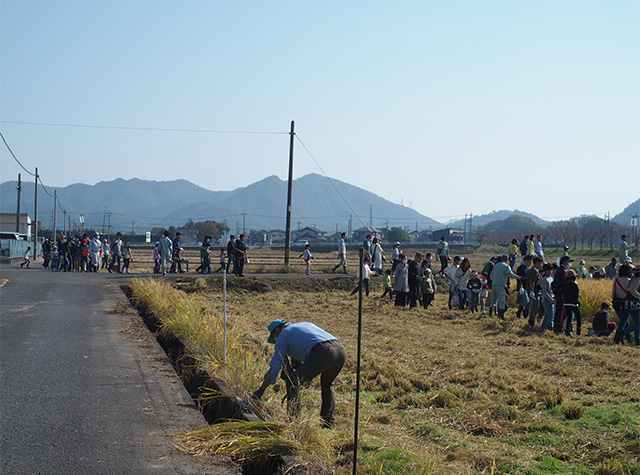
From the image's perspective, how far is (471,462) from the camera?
5965 millimetres

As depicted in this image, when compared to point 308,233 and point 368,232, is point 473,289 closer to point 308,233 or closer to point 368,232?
point 368,232

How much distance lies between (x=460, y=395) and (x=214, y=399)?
3305 mm

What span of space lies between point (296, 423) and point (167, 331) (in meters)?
6.20

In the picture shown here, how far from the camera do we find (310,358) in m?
6.48

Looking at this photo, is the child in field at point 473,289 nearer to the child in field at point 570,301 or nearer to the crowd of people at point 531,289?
the crowd of people at point 531,289

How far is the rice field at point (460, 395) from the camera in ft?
19.7

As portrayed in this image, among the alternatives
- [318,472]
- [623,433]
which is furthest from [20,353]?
[623,433]

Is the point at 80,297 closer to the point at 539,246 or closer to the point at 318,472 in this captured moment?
the point at 318,472

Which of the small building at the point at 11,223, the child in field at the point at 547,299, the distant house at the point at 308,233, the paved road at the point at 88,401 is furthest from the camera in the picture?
the distant house at the point at 308,233

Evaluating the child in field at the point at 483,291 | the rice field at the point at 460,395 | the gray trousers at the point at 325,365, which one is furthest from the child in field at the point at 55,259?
the gray trousers at the point at 325,365

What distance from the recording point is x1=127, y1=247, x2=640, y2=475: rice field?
5.99 meters

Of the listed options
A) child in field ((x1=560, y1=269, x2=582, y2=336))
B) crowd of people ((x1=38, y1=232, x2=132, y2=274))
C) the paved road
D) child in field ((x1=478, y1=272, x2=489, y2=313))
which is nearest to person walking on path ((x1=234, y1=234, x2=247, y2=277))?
crowd of people ((x1=38, y1=232, x2=132, y2=274))

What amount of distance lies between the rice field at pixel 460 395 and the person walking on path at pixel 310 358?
243 millimetres

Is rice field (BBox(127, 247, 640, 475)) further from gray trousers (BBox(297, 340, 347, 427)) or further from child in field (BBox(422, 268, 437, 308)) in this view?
child in field (BBox(422, 268, 437, 308))
